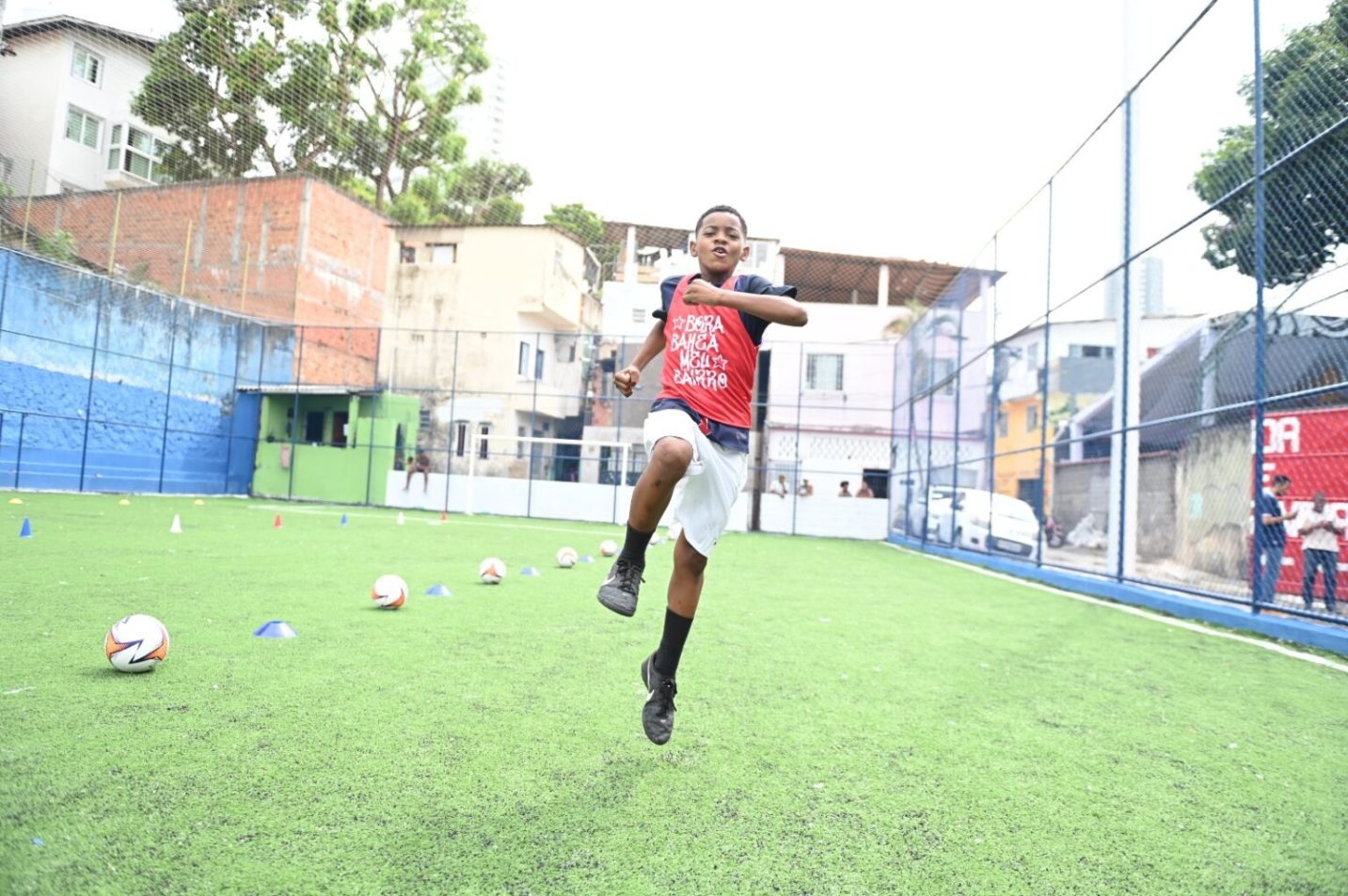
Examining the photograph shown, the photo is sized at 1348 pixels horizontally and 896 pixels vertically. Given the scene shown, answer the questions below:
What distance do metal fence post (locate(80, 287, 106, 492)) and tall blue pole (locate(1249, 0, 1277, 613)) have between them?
21.7 m

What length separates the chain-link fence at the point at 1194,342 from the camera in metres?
7.13

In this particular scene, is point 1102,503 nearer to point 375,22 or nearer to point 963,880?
point 963,880

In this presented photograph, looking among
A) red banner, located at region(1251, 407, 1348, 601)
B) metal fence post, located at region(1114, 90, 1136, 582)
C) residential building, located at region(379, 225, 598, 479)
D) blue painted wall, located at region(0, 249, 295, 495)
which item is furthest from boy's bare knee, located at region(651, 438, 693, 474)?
residential building, located at region(379, 225, 598, 479)

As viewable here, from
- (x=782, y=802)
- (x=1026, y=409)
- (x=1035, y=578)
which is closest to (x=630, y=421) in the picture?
(x=1026, y=409)

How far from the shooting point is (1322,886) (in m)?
2.08

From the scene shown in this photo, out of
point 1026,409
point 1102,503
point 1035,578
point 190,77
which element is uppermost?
point 190,77

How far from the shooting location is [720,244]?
141 inches

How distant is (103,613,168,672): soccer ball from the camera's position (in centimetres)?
355

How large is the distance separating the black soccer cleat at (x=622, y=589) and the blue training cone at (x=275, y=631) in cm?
224

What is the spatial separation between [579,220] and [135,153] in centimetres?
1870

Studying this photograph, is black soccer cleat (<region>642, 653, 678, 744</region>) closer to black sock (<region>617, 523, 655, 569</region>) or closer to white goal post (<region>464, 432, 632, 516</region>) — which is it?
black sock (<region>617, 523, 655, 569</region>)

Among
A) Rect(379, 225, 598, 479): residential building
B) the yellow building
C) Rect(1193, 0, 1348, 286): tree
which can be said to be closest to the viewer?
Rect(1193, 0, 1348, 286): tree

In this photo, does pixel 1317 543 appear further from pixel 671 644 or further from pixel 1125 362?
pixel 671 644

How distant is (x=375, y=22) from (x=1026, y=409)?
27.8 meters
